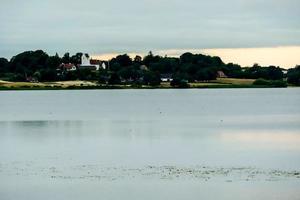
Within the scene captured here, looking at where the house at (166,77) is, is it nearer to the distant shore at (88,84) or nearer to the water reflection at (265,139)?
the distant shore at (88,84)

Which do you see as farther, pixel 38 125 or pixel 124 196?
pixel 38 125

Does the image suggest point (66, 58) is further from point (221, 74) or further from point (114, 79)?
point (221, 74)

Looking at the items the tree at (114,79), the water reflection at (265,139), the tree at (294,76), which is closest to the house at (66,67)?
the tree at (114,79)

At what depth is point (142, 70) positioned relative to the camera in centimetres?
15212

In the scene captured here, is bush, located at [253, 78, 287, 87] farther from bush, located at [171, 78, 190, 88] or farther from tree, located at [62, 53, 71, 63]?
tree, located at [62, 53, 71, 63]

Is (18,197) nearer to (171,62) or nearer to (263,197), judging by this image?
(263,197)

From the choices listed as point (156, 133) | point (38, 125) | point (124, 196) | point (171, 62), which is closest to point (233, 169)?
point (124, 196)

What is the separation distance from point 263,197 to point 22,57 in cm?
15395

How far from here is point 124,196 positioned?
19062 mm

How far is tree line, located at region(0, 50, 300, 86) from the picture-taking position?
144375 mm

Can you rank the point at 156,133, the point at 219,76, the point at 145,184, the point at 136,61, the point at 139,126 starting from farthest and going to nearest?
the point at 136,61 < the point at 219,76 < the point at 139,126 < the point at 156,133 < the point at 145,184

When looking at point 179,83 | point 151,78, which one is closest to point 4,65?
point 151,78

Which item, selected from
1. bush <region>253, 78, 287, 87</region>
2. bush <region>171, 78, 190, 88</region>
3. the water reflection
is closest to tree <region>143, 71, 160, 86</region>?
bush <region>171, 78, 190, 88</region>

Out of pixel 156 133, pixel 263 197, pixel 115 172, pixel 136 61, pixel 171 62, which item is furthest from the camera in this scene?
pixel 136 61
